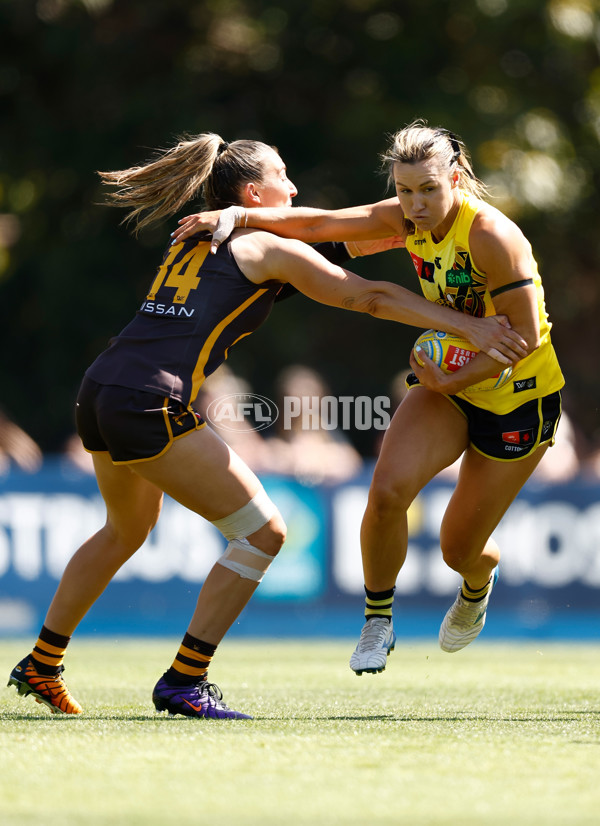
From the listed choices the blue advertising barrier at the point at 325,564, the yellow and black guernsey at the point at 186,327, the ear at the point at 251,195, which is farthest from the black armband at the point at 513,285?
the blue advertising barrier at the point at 325,564

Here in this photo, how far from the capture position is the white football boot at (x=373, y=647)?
16.7 feet

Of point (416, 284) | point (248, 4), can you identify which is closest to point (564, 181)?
point (416, 284)

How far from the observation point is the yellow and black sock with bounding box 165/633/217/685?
475cm

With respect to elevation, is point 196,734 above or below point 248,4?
below

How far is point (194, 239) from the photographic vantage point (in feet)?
16.2

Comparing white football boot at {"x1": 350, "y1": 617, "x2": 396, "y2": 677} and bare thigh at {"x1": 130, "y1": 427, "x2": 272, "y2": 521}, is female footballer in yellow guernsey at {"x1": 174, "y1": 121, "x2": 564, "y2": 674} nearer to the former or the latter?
white football boot at {"x1": 350, "y1": 617, "x2": 396, "y2": 677}

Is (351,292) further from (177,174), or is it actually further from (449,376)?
(177,174)

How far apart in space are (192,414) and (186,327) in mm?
324

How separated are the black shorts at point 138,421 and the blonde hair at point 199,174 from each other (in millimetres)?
847

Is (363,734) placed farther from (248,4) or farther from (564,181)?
(248,4)

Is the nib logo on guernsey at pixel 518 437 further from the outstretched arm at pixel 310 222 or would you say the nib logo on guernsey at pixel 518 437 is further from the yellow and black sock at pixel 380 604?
the outstretched arm at pixel 310 222

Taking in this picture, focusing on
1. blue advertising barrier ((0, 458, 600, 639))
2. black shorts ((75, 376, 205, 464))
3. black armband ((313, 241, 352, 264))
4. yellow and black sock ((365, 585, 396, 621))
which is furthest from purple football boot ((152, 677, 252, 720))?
blue advertising barrier ((0, 458, 600, 639))

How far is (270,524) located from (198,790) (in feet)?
5.16

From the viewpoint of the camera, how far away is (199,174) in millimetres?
5082
